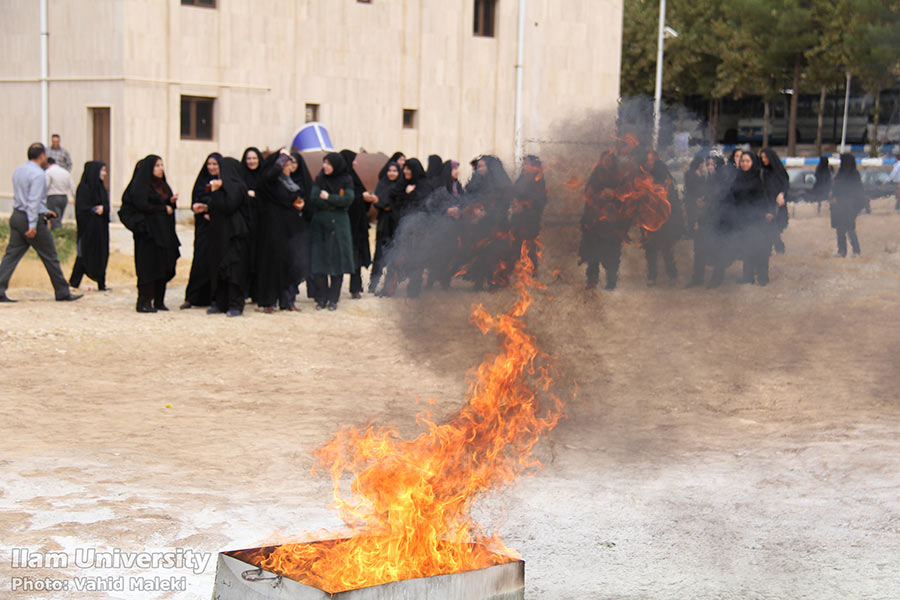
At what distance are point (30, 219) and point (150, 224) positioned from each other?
1.20 m

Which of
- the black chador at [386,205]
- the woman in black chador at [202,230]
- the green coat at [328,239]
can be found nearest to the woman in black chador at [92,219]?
the woman in black chador at [202,230]

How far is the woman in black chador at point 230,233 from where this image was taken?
430 inches

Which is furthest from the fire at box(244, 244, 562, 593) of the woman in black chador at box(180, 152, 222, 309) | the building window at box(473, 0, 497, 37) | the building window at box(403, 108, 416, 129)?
the building window at box(473, 0, 497, 37)

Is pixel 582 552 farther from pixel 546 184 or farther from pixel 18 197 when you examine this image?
pixel 18 197

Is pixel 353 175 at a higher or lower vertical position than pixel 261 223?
higher

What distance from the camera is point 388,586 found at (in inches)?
129

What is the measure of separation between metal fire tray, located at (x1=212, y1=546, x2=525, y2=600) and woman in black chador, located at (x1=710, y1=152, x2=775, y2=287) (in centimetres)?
538

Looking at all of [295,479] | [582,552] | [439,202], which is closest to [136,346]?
[439,202]

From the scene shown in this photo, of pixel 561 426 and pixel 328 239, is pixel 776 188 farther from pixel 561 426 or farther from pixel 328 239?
pixel 328 239

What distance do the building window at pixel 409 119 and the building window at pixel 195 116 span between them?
481 centimetres

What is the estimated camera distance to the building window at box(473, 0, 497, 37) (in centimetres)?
2500

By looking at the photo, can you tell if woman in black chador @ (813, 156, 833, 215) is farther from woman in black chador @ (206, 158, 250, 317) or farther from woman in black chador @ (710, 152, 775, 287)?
woman in black chador @ (206, 158, 250, 317)

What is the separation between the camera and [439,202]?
9.20m

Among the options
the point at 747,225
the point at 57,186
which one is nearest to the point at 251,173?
the point at 57,186
